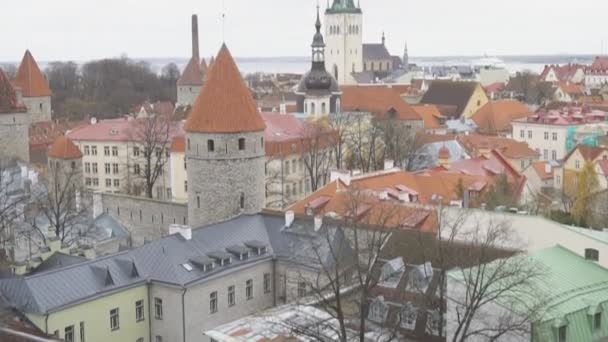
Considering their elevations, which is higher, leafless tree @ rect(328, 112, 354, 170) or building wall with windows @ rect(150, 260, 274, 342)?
leafless tree @ rect(328, 112, 354, 170)

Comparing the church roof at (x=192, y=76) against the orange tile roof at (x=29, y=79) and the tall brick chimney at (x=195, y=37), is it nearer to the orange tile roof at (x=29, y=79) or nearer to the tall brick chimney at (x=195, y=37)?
the tall brick chimney at (x=195, y=37)

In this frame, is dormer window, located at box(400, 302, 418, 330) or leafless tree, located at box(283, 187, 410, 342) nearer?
leafless tree, located at box(283, 187, 410, 342)

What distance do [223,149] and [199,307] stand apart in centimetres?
650

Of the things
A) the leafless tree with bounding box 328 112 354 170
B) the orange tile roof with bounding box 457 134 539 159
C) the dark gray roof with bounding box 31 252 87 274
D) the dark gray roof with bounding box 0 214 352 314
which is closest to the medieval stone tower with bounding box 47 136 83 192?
the leafless tree with bounding box 328 112 354 170

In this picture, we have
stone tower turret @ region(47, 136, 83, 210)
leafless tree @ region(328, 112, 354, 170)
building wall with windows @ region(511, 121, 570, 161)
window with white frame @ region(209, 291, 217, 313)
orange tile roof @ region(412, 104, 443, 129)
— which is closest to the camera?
window with white frame @ region(209, 291, 217, 313)

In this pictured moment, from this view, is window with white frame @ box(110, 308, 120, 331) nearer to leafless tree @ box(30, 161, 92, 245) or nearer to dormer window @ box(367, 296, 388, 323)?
dormer window @ box(367, 296, 388, 323)

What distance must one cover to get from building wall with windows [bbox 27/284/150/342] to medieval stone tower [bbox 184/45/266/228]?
18.7 feet

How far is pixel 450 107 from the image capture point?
73750 millimetres

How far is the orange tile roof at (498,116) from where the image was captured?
205ft

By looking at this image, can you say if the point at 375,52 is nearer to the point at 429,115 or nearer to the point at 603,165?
the point at 429,115

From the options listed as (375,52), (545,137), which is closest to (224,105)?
(545,137)

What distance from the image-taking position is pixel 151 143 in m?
44.8

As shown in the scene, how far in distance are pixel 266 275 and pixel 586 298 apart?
32.4 ft

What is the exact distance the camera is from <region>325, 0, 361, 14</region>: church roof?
87.6 metres
